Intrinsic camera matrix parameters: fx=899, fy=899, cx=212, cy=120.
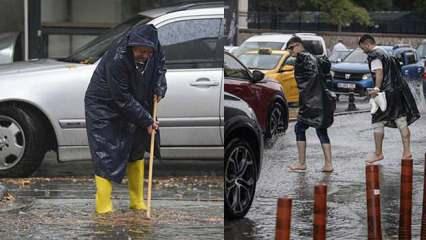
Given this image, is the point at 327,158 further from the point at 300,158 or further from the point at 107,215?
the point at 107,215

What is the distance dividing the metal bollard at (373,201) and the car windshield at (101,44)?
86.1 inches

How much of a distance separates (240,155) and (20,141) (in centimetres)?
297

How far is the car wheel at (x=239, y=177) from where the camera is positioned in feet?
18.5

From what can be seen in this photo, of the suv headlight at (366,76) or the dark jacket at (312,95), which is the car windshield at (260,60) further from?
the suv headlight at (366,76)

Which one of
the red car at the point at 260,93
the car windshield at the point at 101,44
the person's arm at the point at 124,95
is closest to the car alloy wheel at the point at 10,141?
the car windshield at the point at 101,44

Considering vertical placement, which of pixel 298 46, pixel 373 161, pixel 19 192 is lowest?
pixel 19 192

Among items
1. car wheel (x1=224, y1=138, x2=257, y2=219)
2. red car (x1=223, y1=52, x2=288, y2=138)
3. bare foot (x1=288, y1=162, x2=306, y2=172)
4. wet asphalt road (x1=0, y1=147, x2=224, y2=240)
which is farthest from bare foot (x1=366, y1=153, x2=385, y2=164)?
wet asphalt road (x1=0, y1=147, x2=224, y2=240)

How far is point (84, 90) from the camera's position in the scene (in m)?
7.43

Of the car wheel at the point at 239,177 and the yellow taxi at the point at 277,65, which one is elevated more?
the yellow taxi at the point at 277,65

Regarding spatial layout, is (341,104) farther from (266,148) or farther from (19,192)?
(19,192)

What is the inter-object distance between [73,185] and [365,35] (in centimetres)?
345

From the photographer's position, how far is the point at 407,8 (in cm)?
579

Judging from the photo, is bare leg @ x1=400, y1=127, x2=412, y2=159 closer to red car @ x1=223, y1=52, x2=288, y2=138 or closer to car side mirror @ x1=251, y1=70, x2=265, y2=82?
red car @ x1=223, y1=52, x2=288, y2=138

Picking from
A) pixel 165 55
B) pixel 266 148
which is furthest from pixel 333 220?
pixel 165 55
